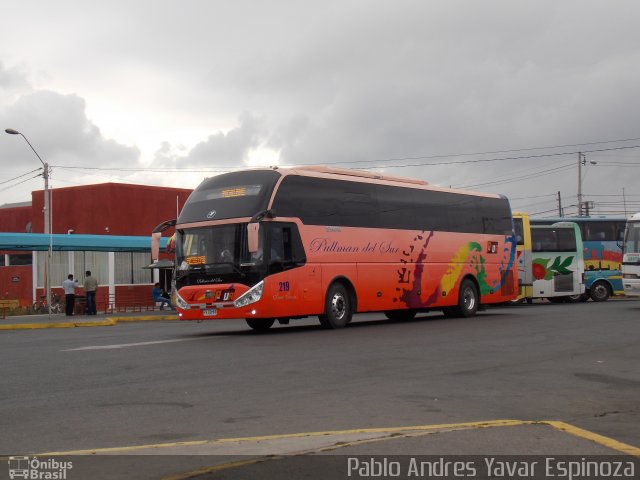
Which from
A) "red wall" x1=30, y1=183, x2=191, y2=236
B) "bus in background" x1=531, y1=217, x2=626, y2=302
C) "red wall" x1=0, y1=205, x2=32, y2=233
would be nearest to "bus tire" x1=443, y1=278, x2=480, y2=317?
"bus in background" x1=531, y1=217, x2=626, y2=302

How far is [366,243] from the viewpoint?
20188mm

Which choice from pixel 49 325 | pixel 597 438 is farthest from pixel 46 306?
pixel 597 438

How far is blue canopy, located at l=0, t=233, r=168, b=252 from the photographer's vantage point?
32.9 m

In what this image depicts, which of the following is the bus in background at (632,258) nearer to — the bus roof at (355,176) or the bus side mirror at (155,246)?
the bus roof at (355,176)

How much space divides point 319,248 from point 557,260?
19.5 metres

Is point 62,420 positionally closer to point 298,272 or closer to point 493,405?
point 493,405

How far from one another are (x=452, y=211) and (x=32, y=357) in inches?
549

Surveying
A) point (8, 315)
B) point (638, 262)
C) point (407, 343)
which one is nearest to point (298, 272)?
point (407, 343)

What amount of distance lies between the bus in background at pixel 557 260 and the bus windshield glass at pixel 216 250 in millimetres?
20489

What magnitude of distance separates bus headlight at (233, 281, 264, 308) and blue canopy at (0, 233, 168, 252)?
16994 mm

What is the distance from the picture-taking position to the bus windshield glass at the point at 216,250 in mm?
17250

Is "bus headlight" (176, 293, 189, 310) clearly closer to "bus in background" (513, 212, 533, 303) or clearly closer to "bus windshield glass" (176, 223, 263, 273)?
"bus windshield glass" (176, 223, 263, 273)

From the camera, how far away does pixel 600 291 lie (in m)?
38.6

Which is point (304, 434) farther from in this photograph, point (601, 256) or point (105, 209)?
point (105, 209)
